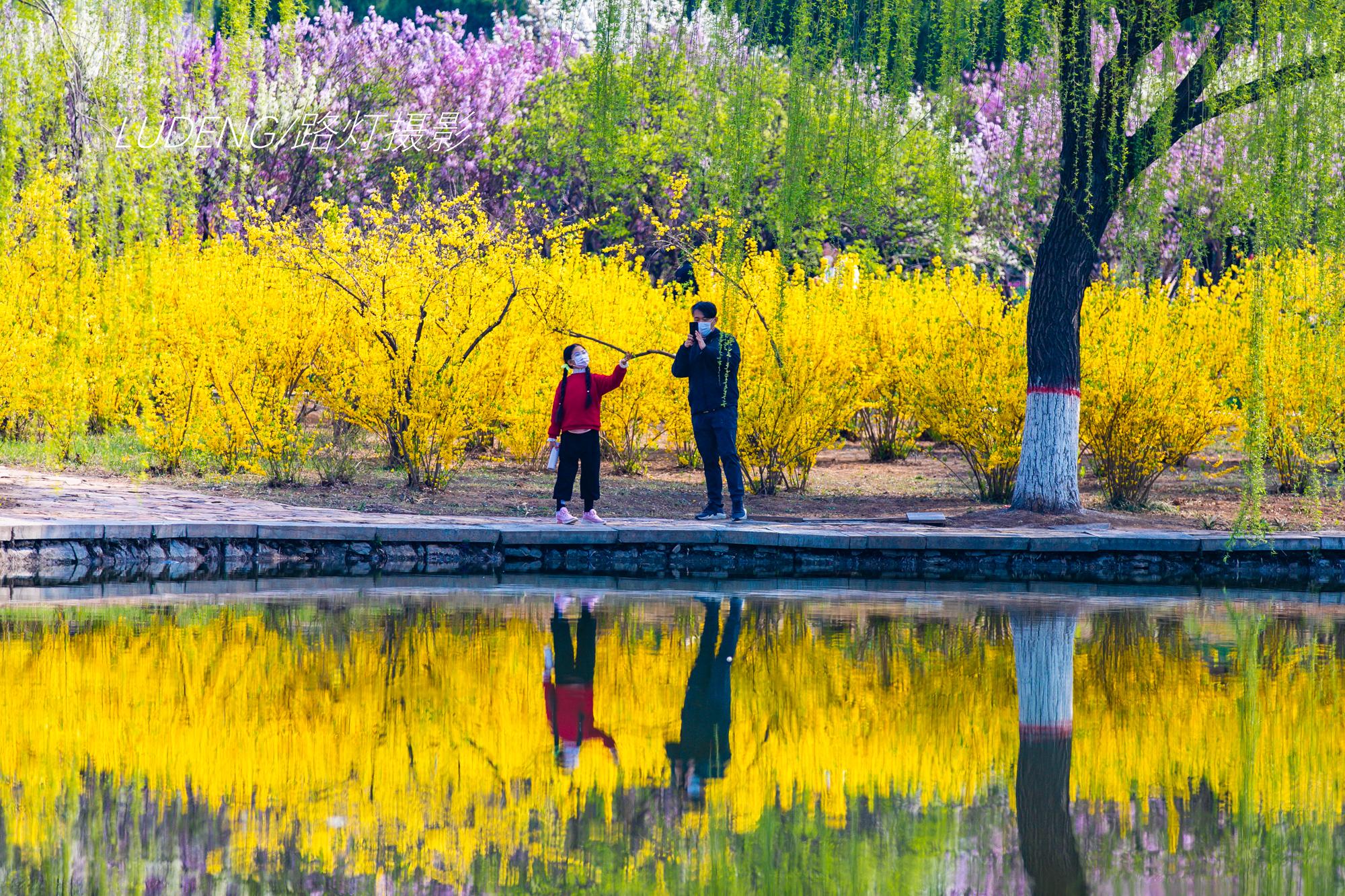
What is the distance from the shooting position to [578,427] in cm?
1230

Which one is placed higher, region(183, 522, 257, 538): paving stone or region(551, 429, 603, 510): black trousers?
region(551, 429, 603, 510): black trousers

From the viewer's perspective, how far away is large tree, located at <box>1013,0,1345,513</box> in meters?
9.80

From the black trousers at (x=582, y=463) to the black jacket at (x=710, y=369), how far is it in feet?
2.85

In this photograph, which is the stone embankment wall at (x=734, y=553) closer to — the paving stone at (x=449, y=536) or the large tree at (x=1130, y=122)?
the paving stone at (x=449, y=536)

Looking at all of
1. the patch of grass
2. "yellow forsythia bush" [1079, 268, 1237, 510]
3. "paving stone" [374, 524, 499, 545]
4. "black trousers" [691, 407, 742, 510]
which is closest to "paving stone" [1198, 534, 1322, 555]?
"yellow forsythia bush" [1079, 268, 1237, 510]

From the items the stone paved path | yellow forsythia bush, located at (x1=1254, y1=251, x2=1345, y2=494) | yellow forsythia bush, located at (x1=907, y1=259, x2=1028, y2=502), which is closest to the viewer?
the stone paved path

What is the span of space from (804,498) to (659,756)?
30.9ft

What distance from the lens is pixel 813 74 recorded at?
35.1 feet

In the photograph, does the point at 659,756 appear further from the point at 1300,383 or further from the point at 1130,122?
the point at 1300,383

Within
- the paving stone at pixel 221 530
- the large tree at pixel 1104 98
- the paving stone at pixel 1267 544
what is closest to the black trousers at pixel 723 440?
the large tree at pixel 1104 98

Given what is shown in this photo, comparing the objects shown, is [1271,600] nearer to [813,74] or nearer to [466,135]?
[813,74]

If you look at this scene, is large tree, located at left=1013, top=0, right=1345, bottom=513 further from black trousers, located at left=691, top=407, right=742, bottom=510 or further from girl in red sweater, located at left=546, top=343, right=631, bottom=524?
girl in red sweater, located at left=546, top=343, right=631, bottom=524

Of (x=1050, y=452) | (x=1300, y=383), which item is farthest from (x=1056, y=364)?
(x=1300, y=383)

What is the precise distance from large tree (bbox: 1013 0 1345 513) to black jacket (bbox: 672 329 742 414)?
2.59 m
